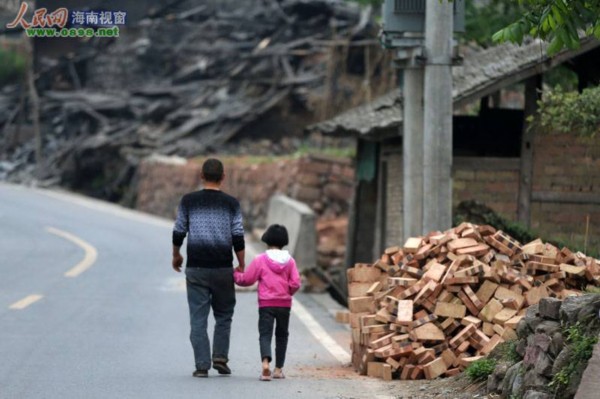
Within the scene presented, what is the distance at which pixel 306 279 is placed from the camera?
21.1m

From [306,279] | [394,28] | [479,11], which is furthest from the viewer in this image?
[479,11]

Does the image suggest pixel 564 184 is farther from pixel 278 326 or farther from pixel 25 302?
pixel 278 326

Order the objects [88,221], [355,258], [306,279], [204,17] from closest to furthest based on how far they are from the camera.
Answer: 1. [306,279]
2. [355,258]
3. [88,221]
4. [204,17]

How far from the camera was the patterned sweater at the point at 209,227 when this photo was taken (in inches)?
426

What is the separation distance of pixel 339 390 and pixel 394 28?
710cm

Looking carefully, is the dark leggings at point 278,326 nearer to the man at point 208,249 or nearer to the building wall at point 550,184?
the man at point 208,249

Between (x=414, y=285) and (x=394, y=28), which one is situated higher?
(x=394, y=28)

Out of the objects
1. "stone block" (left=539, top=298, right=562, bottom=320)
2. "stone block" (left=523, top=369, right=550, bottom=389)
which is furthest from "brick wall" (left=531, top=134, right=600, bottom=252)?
"stone block" (left=523, top=369, right=550, bottom=389)

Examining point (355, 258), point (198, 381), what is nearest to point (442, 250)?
point (198, 381)

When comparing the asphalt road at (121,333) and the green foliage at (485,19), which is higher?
the green foliage at (485,19)

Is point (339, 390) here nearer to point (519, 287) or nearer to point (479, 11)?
point (519, 287)

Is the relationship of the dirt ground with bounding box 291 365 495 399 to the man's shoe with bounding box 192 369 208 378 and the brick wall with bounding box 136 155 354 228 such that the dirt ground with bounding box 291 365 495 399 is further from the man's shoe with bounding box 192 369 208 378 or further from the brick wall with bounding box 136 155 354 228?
the brick wall with bounding box 136 155 354 228

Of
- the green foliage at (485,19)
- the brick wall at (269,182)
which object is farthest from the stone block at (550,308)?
the brick wall at (269,182)

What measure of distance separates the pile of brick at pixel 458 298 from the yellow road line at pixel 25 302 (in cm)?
540
